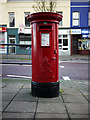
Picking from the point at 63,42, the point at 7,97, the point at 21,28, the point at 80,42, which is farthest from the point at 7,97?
the point at 80,42

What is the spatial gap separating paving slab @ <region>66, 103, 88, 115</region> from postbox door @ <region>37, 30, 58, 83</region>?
88cm

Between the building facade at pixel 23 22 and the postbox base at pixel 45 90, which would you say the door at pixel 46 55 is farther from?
the building facade at pixel 23 22

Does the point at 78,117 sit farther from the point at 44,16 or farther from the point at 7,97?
the point at 44,16

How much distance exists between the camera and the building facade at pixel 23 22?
21391mm

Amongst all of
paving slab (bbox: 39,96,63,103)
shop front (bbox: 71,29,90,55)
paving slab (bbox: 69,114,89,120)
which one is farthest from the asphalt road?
shop front (bbox: 71,29,90,55)

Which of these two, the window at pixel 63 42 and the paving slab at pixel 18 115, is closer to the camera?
the paving slab at pixel 18 115

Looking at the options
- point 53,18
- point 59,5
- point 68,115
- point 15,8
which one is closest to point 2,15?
point 15,8

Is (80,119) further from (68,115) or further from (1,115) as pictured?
(1,115)

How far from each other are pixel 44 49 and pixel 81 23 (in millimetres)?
19215

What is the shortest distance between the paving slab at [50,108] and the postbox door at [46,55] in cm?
68

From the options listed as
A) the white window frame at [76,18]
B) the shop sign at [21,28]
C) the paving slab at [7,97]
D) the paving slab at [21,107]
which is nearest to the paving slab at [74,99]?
the paving slab at [21,107]

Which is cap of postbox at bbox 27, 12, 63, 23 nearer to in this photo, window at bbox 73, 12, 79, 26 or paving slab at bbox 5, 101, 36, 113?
paving slab at bbox 5, 101, 36, 113

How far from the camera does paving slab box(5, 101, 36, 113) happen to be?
9.96ft

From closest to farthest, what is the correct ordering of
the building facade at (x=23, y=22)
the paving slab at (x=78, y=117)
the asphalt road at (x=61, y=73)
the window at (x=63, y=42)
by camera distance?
the paving slab at (x=78, y=117) < the asphalt road at (x=61, y=73) < the building facade at (x=23, y=22) < the window at (x=63, y=42)
